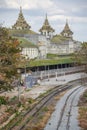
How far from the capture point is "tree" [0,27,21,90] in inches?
1296

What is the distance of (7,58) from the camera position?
33625mm

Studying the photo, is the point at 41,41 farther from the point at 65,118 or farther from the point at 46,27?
the point at 65,118

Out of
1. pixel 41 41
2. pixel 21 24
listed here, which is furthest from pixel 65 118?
pixel 21 24

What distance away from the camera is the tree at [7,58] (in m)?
32.9

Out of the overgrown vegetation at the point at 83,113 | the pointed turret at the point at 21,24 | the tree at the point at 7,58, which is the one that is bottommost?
the overgrown vegetation at the point at 83,113

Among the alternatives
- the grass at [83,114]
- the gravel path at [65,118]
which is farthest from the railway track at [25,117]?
the grass at [83,114]

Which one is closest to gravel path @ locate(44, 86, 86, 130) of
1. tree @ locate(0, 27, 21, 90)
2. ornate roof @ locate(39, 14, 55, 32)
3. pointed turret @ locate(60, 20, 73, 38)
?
tree @ locate(0, 27, 21, 90)

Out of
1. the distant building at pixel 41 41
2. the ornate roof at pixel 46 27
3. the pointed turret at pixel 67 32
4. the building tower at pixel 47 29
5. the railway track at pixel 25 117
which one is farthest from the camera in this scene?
the pointed turret at pixel 67 32

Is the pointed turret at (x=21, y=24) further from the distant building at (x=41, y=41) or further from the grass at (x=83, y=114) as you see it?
the grass at (x=83, y=114)

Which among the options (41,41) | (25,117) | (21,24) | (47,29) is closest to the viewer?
(25,117)

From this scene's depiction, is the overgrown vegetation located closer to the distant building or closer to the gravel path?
the gravel path

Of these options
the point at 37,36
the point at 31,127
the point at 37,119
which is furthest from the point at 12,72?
the point at 37,36

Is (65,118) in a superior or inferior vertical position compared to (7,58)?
inferior

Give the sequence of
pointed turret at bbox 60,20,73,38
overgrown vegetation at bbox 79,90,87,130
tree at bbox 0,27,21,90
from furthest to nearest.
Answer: pointed turret at bbox 60,20,73,38
tree at bbox 0,27,21,90
overgrown vegetation at bbox 79,90,87,130
